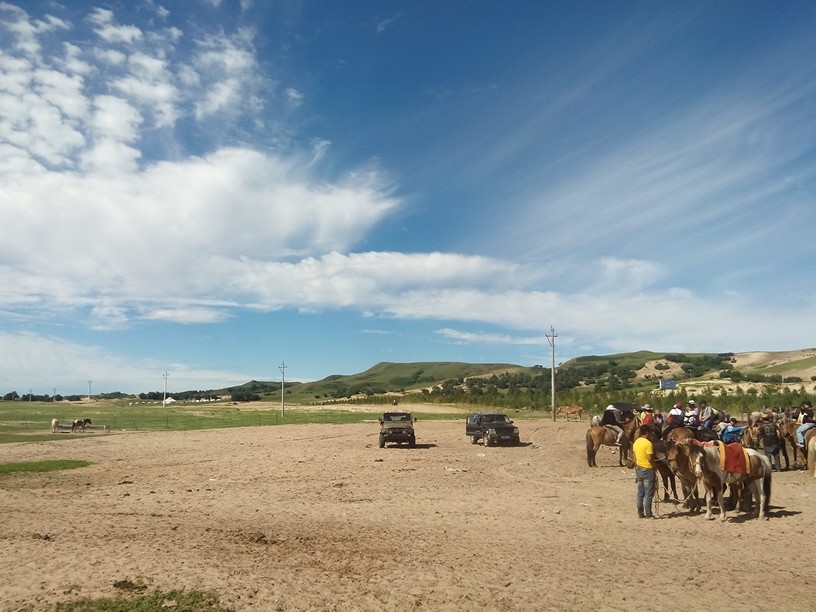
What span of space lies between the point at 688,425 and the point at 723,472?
22.8ft

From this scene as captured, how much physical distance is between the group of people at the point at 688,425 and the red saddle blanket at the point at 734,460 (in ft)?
5.00

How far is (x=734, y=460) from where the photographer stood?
1342cm

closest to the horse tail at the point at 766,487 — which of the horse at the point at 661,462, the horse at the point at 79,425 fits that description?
the horse at the point at 661,462

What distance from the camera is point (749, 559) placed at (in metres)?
10.8

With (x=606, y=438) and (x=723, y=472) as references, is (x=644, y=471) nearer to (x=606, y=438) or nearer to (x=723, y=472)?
(x=723, y=472)

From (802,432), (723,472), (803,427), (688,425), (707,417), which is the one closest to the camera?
(723,472)

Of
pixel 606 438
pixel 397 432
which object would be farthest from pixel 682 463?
pixel 397 432

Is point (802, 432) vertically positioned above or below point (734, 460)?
below

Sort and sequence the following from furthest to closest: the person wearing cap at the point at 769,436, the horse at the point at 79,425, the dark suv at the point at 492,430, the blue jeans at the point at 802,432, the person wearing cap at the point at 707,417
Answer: the horse at the point at 79,425 < the dark suv at the point at 492,430 < the person wearing cap at the point at 707,417 < the blue jeans at the point at 802,432 < the person wearing cap at the point at 769,436

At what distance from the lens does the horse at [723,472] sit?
13578mm

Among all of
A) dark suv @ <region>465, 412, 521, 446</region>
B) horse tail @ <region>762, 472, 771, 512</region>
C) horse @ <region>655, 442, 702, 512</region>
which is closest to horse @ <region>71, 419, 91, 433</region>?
dark suv @ <region>465, 412, 521, 446</region>

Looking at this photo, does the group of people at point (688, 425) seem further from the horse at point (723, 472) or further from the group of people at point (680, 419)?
the horse at point (723, 472)

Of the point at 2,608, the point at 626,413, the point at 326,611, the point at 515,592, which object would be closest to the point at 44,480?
the point at 2,608

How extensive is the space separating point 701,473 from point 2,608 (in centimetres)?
1361
